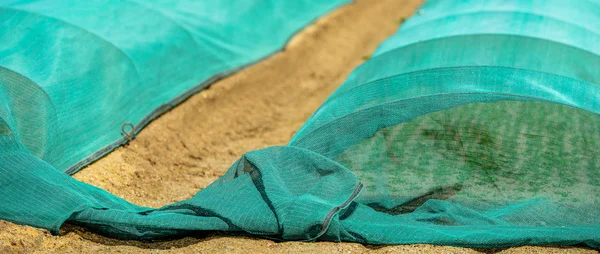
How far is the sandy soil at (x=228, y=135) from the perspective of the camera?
4254mm

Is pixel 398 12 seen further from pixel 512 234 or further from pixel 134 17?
pixel 512 234

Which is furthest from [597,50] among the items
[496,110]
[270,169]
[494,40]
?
[270,169]

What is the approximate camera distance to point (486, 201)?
4551mm

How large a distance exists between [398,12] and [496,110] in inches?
280

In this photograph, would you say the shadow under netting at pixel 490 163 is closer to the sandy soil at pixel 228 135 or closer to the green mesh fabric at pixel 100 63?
the sandy soil at pixel 228 135

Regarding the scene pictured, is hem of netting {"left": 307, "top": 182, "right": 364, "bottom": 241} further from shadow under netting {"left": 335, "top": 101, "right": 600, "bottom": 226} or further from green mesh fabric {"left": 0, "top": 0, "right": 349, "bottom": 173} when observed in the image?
green mesh fabric {"left": 0, "top": 0, "right": 349, "bottom": 173}

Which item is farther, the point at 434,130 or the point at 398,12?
the point at 398,12

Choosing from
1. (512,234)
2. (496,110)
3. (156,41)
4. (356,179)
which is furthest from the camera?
(156,41)

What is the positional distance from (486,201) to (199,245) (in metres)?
1.95

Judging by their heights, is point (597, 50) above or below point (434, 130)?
above

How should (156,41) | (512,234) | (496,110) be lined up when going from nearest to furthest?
(512,234) < (496,110) < (156,41)

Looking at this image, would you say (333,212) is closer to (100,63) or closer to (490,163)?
(490,163)

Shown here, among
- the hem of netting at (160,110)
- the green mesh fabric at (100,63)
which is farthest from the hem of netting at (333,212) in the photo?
the hem of netting at (160,110)

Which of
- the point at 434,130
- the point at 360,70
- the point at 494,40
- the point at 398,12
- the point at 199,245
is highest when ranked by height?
the point at 398,12
